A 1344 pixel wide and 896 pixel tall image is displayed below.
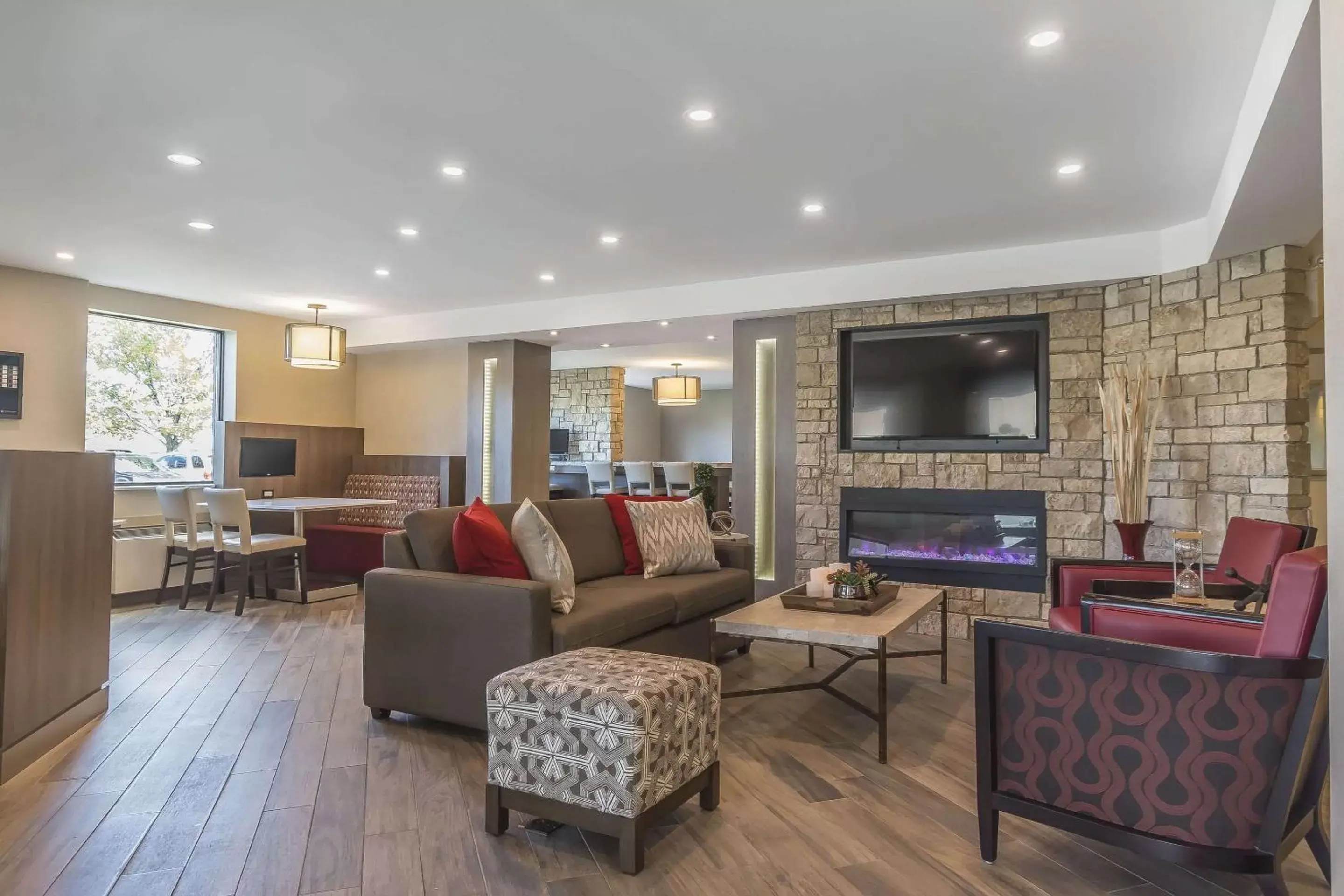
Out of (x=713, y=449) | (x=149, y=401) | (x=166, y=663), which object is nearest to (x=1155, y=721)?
(x=166, y=663)

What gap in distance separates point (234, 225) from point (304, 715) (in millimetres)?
3029

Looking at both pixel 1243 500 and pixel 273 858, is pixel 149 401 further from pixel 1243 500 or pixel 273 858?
pixel 1243 500

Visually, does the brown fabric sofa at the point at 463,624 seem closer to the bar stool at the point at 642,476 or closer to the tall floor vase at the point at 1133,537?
the tall floor vase at the point at 1133,537

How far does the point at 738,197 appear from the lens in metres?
4.27

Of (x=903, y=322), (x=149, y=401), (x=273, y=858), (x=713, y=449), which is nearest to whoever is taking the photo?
(x=273, y=858)

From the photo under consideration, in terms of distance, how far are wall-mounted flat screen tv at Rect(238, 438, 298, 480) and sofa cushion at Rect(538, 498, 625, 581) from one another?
14.7 ft

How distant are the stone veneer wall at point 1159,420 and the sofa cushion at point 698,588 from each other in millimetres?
1520

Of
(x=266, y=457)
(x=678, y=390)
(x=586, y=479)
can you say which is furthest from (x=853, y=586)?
(x=586, y=479)

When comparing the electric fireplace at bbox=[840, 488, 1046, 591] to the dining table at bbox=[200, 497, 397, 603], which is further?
the dining table at bbox=[200, 497, 397, 603]

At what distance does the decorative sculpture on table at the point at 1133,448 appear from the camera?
4648 millimetres

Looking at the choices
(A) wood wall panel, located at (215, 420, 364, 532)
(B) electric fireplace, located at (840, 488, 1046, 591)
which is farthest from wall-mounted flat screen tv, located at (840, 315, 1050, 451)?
(A) wood wall panel, located at (215, 420, 364, 532)

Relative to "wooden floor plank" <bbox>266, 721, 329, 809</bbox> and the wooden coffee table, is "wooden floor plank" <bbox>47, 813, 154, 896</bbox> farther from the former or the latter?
the wooden coffee table

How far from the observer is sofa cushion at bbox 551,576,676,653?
10.3ft

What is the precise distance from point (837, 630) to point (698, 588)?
1130mm
